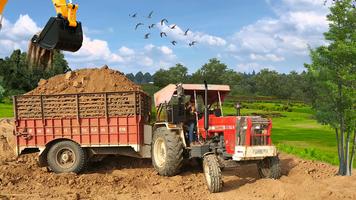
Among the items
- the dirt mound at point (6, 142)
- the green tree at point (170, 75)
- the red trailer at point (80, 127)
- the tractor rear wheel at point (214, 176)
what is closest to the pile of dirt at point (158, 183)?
the tractor rear wheel at point (214, 176)

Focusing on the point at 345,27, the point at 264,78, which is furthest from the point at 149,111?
the point at 264,78

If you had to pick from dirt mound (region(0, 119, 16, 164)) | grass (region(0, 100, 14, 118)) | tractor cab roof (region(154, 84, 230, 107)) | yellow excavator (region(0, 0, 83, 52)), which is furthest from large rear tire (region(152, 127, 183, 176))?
grass (region(0, 100, 14, 118))

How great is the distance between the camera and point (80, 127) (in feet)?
40.2

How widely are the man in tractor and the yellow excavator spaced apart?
4.42 meters

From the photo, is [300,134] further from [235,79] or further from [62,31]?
[235,79]

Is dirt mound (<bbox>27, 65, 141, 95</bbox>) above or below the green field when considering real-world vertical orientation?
above

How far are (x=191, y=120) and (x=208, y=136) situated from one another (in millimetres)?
862

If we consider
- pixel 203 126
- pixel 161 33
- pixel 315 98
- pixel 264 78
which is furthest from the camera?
pixel 264 78

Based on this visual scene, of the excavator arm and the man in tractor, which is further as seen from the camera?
the man in tractor

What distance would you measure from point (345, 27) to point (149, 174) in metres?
6.71

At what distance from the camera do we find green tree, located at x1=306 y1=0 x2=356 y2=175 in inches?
469

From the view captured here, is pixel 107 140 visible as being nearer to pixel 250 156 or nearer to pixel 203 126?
pixel 203 126

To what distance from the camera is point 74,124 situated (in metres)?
12.3

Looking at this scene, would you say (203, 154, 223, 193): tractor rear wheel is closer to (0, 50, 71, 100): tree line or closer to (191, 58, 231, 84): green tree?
(0, 50, 71, 100): tree line
